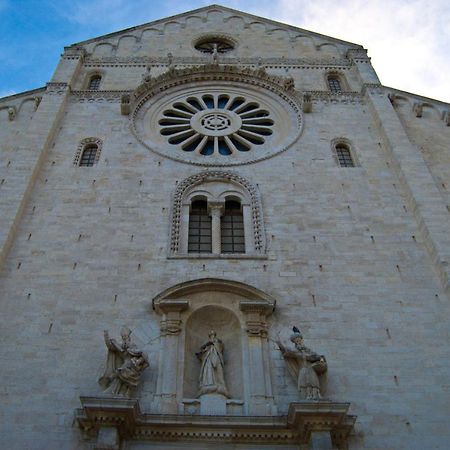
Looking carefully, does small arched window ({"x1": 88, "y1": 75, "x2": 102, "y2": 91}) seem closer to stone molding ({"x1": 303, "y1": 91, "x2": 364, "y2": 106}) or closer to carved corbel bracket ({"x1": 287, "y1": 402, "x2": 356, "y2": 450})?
stone molding ({"x1": 303, "y1": 91, "x2": 364, "y2": 106})

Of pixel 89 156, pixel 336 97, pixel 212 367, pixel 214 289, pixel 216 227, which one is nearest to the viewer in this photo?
pixel 212 367

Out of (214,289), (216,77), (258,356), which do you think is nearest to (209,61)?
(216,77)

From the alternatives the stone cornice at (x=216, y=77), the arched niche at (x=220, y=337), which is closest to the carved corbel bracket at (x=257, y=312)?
the arched niche at (x=220, y=337)

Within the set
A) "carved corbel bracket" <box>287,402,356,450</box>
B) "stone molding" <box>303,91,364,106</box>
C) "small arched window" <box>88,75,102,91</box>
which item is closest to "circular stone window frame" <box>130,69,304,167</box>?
"stone molding" <box>303,91,364,106</box>

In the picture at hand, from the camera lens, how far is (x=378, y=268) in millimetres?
14164

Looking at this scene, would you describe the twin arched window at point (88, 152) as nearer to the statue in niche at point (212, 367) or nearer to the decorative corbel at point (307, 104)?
the decorative corbel at point (307, 104)

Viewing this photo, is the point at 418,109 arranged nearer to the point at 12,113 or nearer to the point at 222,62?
the point at 222,62

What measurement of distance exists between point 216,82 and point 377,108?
592cm

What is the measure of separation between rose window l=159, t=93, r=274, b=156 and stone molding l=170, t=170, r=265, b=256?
1616mm

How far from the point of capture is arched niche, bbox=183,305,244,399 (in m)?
11.9

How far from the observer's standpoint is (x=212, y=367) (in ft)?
38.9

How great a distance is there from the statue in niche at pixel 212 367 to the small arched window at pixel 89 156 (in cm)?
755

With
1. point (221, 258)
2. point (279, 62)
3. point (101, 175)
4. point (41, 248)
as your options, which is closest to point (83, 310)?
point (41, 248)

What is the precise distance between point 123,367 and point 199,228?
18.0 feet
